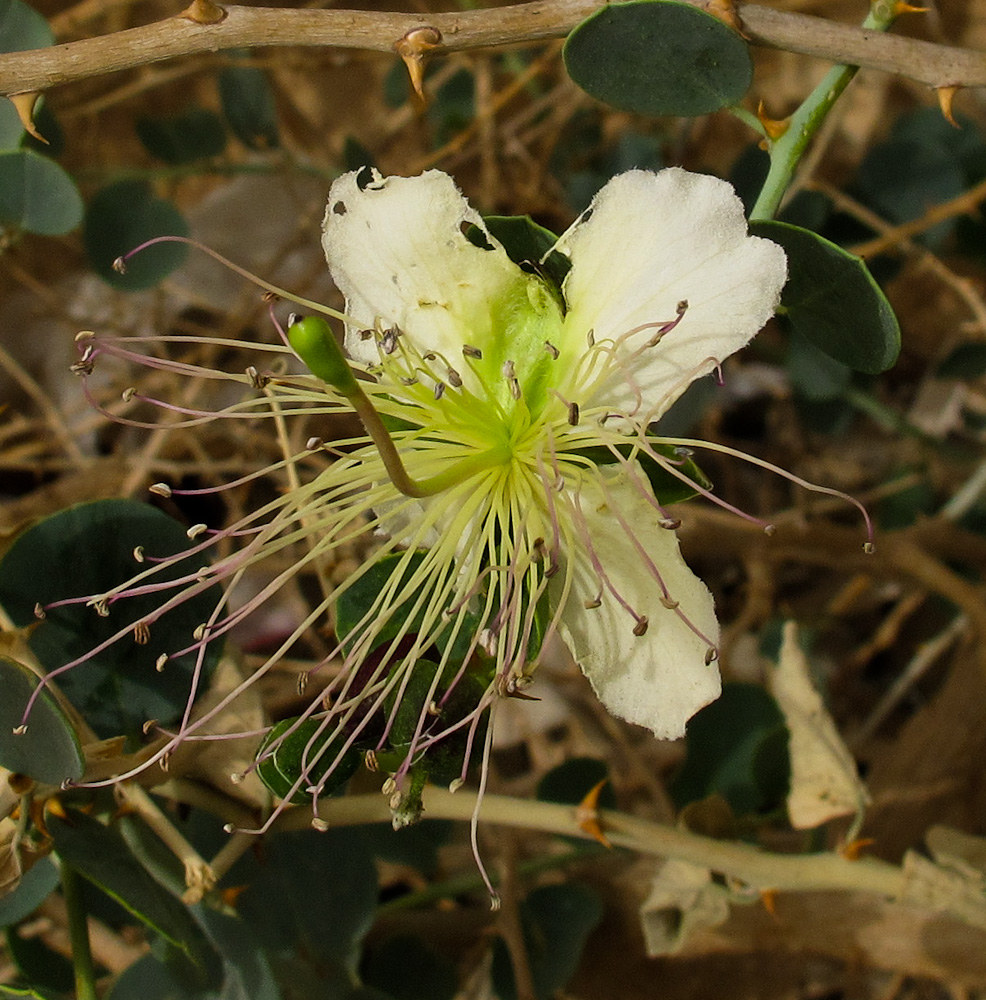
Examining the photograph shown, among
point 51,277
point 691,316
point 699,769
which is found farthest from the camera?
point 51,277

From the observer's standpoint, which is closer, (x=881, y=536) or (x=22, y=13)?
(x=22, y=13)

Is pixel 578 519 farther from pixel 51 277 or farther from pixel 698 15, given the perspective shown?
pixel 51 277

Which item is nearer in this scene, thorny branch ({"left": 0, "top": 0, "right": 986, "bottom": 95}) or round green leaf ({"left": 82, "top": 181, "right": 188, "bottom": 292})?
thorny branch ({"left": 0, "top": 0, "right": 986, "bottom": 95})

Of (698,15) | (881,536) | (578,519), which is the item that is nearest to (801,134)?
(698,15)

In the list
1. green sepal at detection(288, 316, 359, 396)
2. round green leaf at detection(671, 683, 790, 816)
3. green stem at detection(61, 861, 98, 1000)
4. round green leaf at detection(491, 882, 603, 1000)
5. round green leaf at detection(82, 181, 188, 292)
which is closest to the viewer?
green sepal at detection(288, 316, 359, 396)

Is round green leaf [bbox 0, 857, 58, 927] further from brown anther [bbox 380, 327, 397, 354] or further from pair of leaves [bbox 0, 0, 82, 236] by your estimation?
pair of leaves [bbox 0, 0, 82, 236]

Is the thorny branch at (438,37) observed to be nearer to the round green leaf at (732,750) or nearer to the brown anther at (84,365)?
the brown anther at (84,365)

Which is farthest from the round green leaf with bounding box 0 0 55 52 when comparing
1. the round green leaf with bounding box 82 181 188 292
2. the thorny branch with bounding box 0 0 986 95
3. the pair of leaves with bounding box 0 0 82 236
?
the round green leaf with bounding box 82 181 188 292
